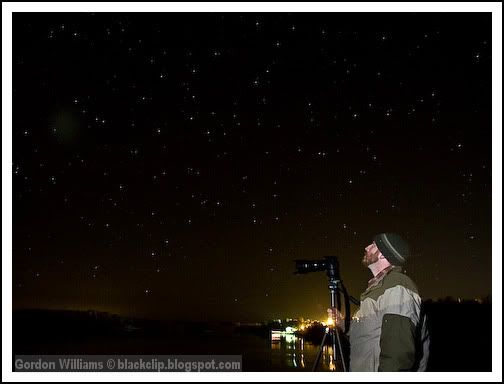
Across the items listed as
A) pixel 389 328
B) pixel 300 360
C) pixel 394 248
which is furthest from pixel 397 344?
pixel 300 360

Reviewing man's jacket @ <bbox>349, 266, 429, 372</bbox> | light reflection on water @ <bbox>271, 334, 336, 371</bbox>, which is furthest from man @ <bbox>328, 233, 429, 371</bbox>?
light reflection on water @ <bbox>271, 334, 336, 371</bbox>

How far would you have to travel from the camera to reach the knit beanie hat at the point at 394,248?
3090 mm

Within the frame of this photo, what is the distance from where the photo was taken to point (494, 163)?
338cm

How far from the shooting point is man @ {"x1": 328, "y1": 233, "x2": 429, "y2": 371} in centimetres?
267

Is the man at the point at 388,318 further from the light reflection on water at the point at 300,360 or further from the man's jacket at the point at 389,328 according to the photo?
the light reflection on water at the point at 300,360

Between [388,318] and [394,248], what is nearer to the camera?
[388,318]

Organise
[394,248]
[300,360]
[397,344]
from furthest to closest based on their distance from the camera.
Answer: [300,360] < [394,248] < [397,344]

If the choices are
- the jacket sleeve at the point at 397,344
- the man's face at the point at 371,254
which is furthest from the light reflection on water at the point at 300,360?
the jacket sleeve at the point at 397,344

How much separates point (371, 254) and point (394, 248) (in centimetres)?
15

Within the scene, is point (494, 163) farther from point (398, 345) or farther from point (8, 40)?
point (8, 40)

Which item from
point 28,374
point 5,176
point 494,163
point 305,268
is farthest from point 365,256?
point 5,176

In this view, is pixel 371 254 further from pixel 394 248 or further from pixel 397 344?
pixel 397 344

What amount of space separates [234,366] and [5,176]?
187 centimetres

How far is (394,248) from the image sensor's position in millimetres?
3092
